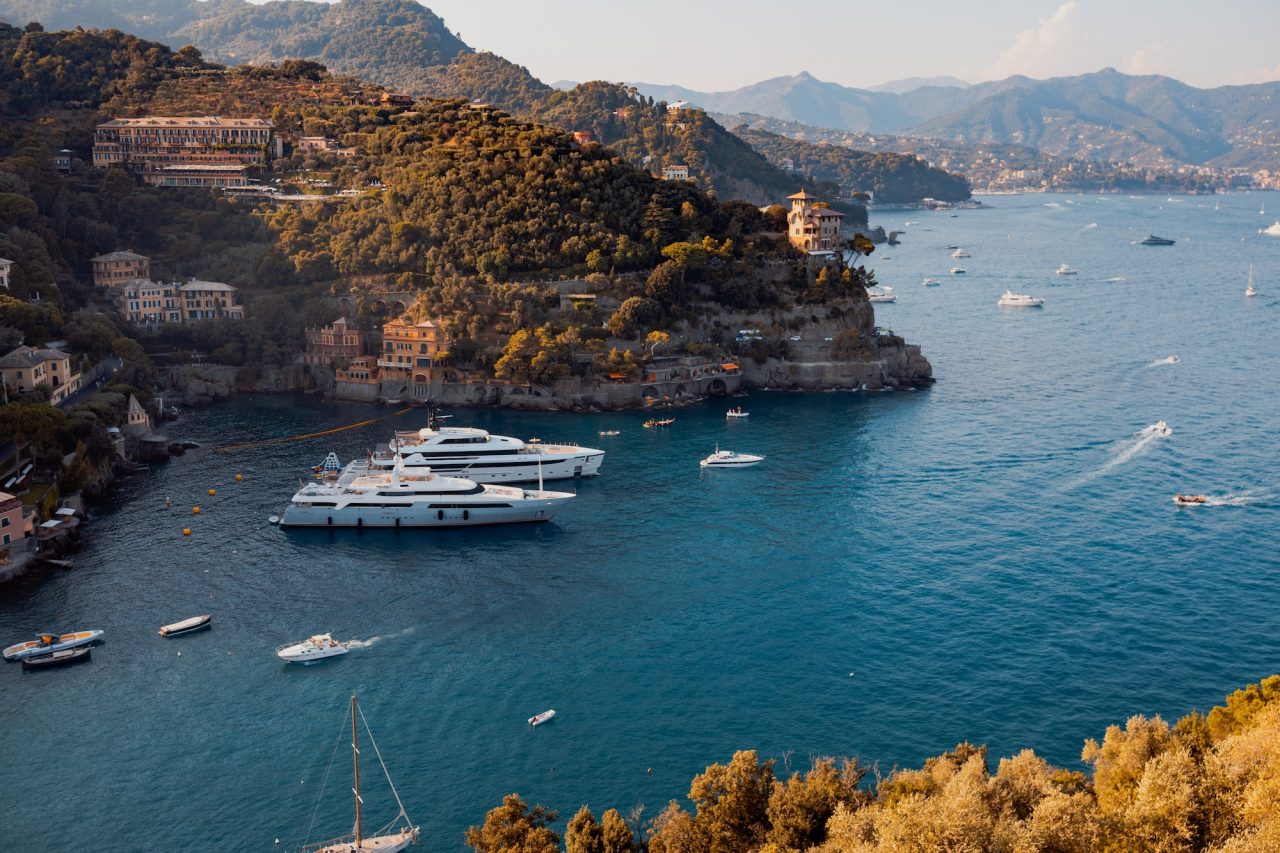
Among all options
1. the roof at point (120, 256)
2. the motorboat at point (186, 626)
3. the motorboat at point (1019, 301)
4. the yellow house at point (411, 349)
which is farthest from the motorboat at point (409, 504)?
the motorboat at point (1019, 301)

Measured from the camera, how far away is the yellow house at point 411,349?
91.1 m

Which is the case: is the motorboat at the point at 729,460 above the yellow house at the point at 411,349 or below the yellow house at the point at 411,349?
below

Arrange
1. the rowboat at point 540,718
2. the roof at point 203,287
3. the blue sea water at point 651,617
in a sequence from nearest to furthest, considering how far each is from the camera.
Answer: the blue sea water at point 651,617
the rowboat at point 540,718
the roof at point 203,287

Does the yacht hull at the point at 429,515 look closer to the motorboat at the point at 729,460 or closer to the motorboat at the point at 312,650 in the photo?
the motorboat at the point at 729,460

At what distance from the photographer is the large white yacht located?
68062 mm

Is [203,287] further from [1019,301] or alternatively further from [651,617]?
[1019,301]

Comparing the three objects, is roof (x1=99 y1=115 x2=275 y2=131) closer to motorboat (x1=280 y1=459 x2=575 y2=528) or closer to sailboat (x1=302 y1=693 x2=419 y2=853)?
motorboat (x1=280 y1=459 x2=575 y2=528)

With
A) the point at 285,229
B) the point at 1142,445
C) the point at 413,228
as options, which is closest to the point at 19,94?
the point at 285,229

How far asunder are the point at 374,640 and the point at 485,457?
76.9 ft

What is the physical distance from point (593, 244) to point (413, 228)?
702 inches

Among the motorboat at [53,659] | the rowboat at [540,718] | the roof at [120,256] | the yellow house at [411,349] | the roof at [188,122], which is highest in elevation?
the roof at [188,122]

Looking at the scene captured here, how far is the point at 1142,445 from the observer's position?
73.6 metres

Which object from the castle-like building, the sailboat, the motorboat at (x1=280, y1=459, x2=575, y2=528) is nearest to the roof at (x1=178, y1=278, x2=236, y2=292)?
the motorboat at (x1=280, y1=459, x2=575, y2=528)

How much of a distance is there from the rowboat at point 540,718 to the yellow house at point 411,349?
54.6m
